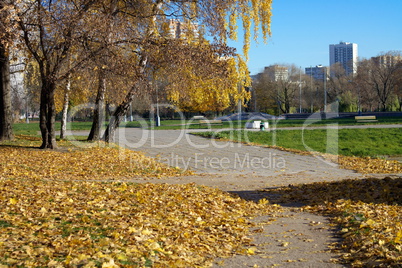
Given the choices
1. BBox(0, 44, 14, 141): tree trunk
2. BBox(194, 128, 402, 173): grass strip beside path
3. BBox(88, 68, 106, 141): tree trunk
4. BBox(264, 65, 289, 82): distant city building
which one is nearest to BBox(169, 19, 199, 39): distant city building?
Result: BBox(88, 68, 106, 141): tree trunk

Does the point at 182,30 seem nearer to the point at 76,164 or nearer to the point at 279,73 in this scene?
the point at 76,164

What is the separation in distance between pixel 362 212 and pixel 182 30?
1096cm

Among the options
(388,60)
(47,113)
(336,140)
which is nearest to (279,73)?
(388,60)

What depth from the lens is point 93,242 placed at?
5.23 metres

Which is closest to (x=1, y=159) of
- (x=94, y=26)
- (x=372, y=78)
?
(x=94, y=26)

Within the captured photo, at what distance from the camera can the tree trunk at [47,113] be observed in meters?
16.0

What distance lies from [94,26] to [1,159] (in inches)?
190

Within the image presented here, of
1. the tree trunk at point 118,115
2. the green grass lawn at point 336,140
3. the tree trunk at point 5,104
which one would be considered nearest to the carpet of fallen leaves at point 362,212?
the tree trunk at point 118,115

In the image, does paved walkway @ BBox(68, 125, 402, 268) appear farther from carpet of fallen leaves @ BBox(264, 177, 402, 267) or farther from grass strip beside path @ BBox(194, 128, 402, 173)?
grass strip beside path @ BBox(194, 128, 402, 173)

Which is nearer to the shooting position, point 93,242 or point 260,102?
point 93,242

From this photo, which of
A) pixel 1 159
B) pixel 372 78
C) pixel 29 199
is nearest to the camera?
pixel 29 199

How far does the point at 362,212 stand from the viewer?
766 centimetres

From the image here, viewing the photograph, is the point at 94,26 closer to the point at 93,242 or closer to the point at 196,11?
the point at 196,11

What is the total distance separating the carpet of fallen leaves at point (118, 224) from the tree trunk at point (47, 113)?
17.8 ft
